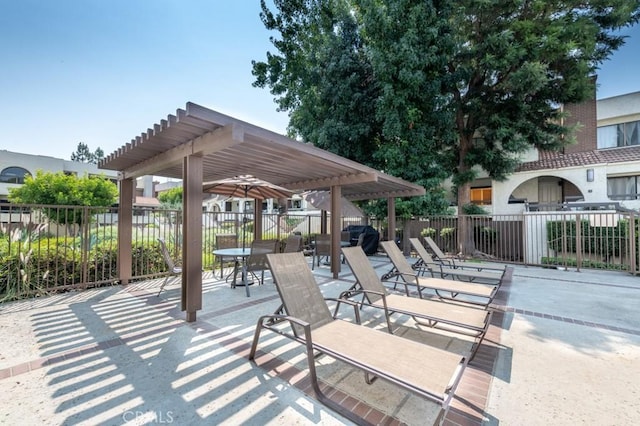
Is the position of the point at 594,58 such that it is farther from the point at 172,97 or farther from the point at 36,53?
the point at 36,53

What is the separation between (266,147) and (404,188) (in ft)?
20.6

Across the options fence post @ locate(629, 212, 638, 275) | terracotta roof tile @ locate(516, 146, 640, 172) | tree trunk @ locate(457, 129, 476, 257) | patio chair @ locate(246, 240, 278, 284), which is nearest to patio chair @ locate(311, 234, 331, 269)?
patio chair @ locate(246, 240, 278, 284)

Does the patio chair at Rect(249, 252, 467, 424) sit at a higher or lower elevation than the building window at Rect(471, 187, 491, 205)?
lower

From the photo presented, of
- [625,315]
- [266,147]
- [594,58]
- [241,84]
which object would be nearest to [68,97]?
[241,84]

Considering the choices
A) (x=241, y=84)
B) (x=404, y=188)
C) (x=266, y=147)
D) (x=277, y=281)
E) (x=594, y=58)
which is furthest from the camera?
(x=241, y=84)

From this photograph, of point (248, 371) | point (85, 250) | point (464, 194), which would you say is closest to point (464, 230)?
point (464, 194)

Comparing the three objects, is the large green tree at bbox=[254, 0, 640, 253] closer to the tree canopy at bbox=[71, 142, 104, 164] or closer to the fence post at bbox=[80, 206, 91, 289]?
the fence post at bbox=[80, 206, 91, 289]

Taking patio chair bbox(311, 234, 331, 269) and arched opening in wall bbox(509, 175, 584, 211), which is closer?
patio chair bbox(311, 234, 331, 269)

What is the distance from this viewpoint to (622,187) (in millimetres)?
14727

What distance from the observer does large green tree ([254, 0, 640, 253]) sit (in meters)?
11.0

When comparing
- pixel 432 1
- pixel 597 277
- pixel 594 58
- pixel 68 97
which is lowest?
pixel 597 277

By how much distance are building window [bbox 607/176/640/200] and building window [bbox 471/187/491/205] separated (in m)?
5.50

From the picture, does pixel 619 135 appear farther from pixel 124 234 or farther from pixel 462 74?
pixel 124 234

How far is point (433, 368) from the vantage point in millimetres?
2150
